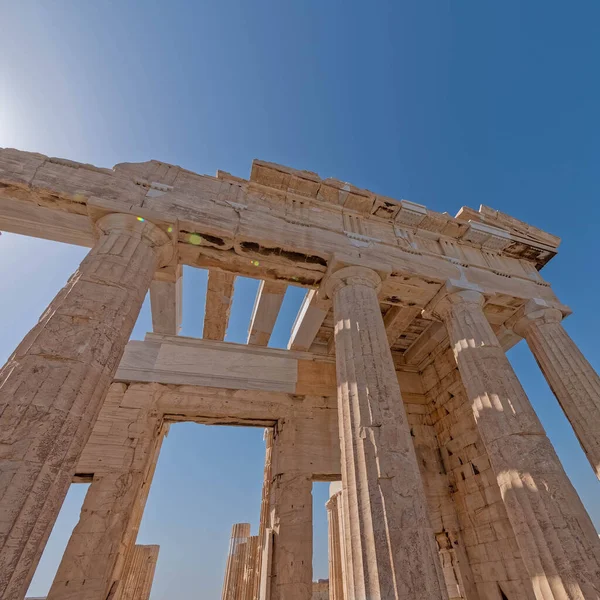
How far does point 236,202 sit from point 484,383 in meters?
5.94

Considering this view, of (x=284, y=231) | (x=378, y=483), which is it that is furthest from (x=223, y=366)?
(x=378, y=483)

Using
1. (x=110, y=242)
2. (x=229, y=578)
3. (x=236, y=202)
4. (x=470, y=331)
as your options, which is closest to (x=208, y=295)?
(x=236, y=202)

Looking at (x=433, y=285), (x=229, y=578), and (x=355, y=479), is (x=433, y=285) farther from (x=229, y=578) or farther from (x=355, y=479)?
(x=229, y=578)

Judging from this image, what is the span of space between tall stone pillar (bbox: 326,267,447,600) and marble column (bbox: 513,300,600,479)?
4128 mm

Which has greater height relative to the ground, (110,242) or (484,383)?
(110,242)

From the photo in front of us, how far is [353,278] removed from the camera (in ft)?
22.4

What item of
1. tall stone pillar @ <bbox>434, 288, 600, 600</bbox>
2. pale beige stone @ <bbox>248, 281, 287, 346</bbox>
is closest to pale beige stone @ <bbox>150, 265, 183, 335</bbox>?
pale beige stone @ <bbox>248, 281, 287, 346</bbox>

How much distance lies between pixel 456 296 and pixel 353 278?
2.48 m

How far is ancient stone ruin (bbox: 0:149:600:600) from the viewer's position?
3.79 metres

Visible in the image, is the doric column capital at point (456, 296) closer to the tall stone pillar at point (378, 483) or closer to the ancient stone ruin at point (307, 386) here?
the ancient stone ruin at point (307, 386)

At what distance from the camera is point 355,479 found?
4.16 m

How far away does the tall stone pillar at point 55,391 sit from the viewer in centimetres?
308

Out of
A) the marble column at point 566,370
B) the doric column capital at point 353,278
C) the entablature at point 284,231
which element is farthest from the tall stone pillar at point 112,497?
the marble column at point 566,370

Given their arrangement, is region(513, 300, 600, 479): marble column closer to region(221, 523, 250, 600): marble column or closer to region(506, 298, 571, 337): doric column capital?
region(506, 298, 571, 337): doric column capital
